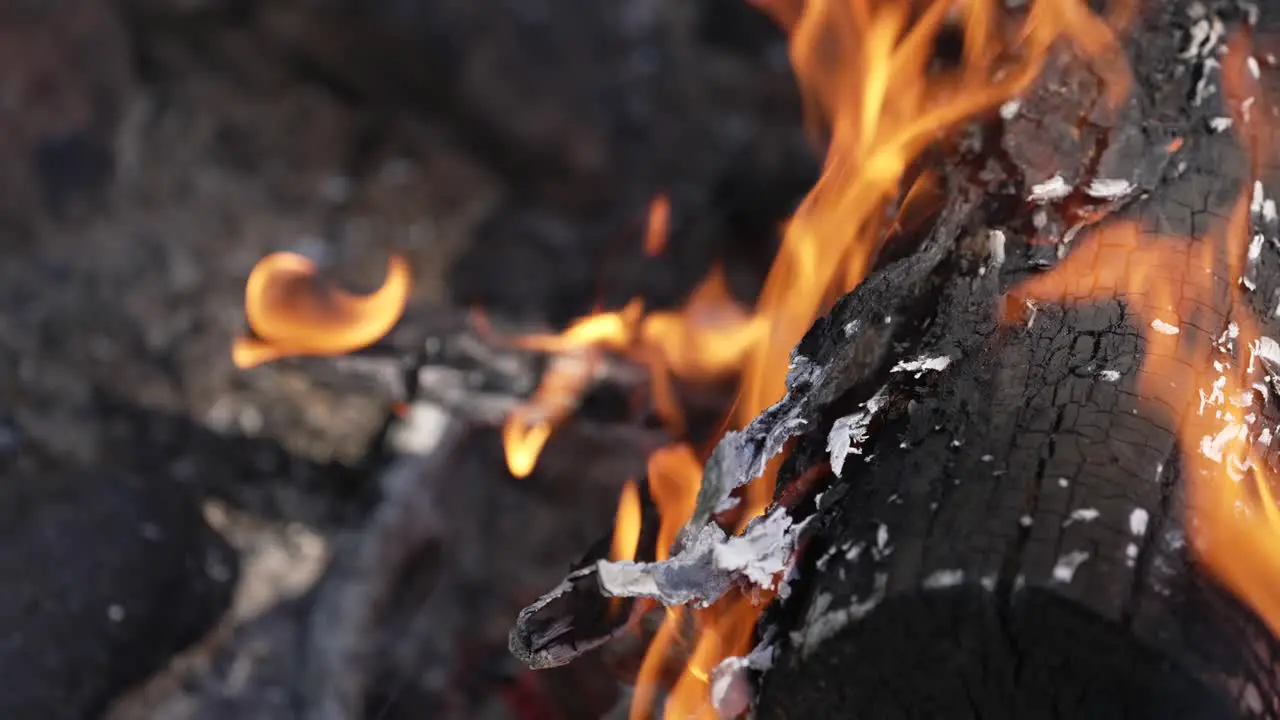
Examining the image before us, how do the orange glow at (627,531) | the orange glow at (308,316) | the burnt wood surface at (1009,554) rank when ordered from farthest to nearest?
the orange glow at (308,316)
the orange glow at (627,531)
the burnt wood surface at (1009,554)

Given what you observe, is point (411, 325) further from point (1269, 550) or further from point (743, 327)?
point (1269, 550)

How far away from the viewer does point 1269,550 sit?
1109 millimetres

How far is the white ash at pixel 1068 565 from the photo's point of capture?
1000 millimetres

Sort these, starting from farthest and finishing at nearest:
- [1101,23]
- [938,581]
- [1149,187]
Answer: [1101,23]
[1149,187]
[938,581]

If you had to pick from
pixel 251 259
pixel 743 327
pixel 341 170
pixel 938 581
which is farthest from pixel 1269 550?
pixel 341 170

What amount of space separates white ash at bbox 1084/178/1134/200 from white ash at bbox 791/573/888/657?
72cm

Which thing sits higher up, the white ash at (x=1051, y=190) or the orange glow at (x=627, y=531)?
the white ash at (x=1051, y=190)

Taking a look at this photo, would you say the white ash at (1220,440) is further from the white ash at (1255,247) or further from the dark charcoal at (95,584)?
the dark charcoal at (95,584)

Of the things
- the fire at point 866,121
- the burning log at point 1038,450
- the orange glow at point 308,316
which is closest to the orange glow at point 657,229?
the orange glow at point 308,316

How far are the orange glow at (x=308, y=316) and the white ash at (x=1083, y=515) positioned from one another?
179 cm

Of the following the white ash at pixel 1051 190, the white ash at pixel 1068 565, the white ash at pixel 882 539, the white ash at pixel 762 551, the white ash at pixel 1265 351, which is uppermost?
the white ash at pixel 1051 190

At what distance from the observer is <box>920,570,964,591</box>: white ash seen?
102 centimetres

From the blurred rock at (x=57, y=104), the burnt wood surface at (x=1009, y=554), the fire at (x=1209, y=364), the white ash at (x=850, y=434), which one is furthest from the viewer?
the blurred rock at (x=57, y=104)

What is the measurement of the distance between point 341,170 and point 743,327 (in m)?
1.96
